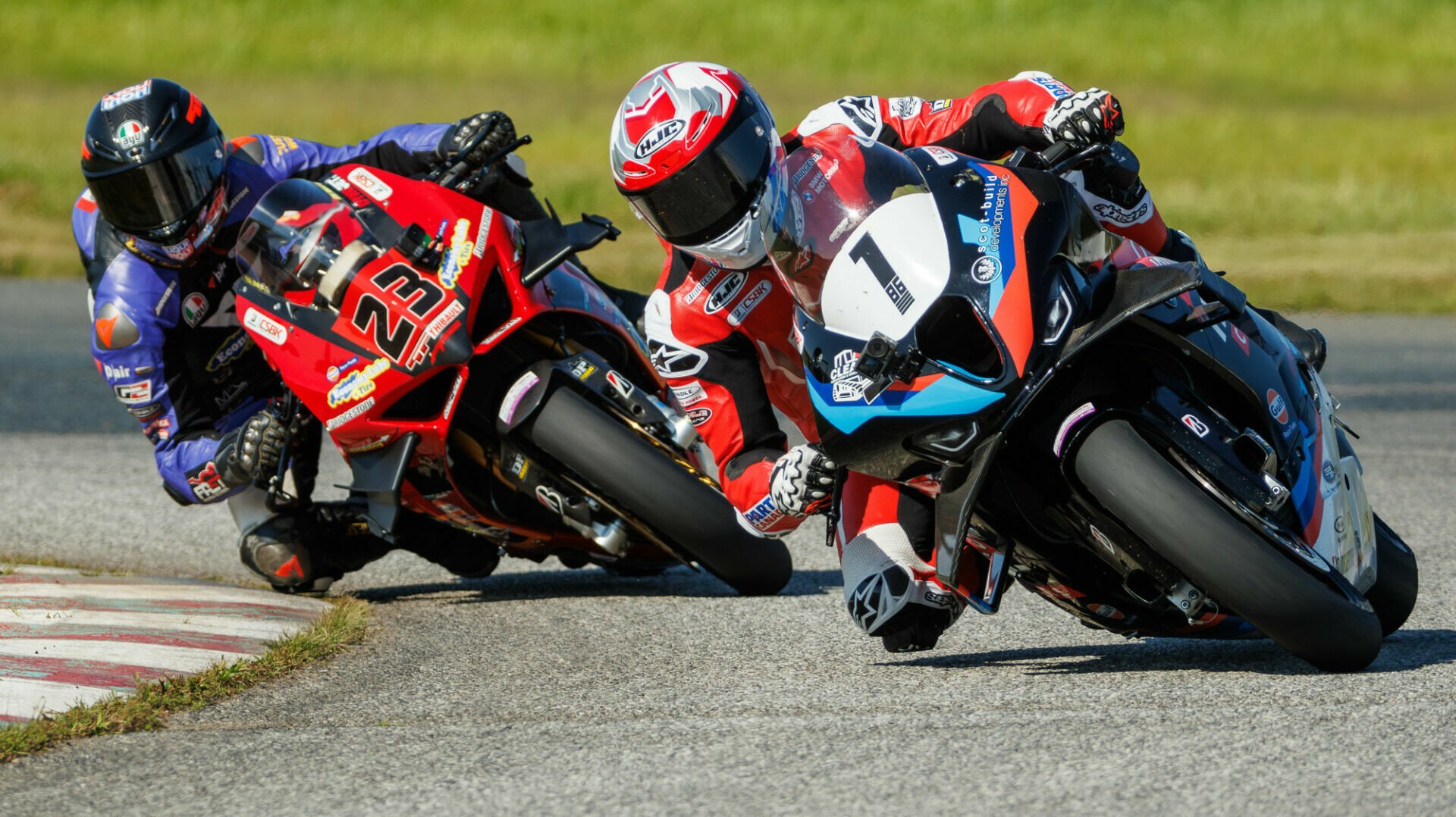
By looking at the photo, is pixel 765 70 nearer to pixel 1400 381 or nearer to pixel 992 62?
pixel 992 62

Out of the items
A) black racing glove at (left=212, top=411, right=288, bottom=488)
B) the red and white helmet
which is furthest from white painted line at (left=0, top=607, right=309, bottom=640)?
the red and white helmet

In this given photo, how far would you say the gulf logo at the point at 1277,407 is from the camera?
4117 mm

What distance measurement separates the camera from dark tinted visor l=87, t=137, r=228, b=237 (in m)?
5.87

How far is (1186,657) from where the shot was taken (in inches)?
188

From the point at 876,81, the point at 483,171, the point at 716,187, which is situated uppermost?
the point at 716,187

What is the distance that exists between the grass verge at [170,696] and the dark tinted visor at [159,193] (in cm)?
148

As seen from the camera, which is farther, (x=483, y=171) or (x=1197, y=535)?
(x=483, y=171)

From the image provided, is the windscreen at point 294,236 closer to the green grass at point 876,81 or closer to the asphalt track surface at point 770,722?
the asphalt track surface at point 770,722

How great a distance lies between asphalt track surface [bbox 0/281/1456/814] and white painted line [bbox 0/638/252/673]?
0.34 m

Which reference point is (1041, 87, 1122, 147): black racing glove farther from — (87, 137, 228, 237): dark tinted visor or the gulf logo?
Answer: (87, 137, 228, 237): dark tinted visor

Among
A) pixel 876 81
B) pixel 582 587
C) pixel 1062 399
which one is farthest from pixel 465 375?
pixel 876 81

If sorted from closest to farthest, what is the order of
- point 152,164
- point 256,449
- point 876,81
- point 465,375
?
point 465,375 < point 152,164 < point 256,449 < point 876,81

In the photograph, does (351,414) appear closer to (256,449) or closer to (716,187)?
(256,449)

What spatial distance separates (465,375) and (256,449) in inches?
32.1
